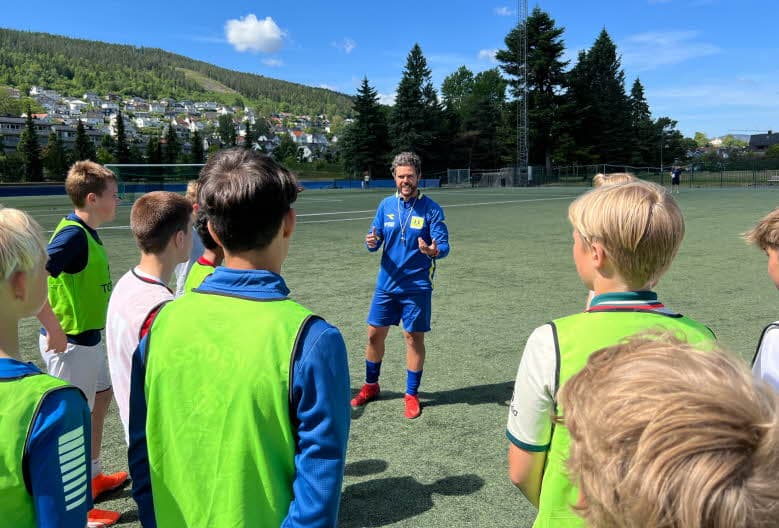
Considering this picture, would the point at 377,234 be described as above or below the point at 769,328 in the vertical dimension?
above

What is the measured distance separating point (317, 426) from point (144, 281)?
1611 millimetres

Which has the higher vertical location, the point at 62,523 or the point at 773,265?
the point at 773,265

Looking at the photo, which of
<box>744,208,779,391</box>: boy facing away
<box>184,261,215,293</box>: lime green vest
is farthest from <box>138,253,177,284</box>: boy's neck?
<box>744,208,779,391</box>: boy facing away

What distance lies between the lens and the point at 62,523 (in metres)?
1.45

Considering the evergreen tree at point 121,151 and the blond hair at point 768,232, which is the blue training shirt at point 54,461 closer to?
the blond hair at point 768,232

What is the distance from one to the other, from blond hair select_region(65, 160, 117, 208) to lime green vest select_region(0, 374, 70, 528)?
8.70 feet

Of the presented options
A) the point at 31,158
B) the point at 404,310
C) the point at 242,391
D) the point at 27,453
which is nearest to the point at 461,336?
the point at 404,310

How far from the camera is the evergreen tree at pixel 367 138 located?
76.0m

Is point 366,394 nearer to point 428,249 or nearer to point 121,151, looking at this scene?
point 428,249

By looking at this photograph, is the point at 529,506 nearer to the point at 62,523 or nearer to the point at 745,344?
the point at 62,523

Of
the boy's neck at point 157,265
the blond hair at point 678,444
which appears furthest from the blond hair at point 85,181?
the blond hair at point 678,444

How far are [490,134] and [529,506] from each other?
3316 inches

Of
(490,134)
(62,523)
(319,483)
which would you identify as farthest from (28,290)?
(490,134)

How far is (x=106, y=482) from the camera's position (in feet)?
11.9
